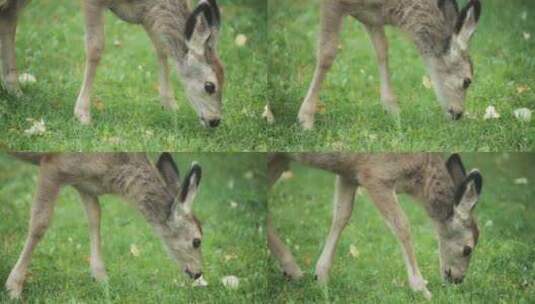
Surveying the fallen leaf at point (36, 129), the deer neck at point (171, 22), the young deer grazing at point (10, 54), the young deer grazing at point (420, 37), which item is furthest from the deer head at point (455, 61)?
the young deer grazing at point (10, 54)

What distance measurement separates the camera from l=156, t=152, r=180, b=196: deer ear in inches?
382

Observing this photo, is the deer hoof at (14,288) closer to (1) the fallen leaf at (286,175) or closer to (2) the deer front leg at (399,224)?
(1) the fallen leaf at (286,175)

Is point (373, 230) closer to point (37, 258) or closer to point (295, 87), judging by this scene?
point (295, 87)

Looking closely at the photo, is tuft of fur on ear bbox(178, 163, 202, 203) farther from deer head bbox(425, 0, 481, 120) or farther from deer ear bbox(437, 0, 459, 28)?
deer ear bbox(437, 0, 459, 28)

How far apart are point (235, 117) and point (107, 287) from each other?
1461 millimetres

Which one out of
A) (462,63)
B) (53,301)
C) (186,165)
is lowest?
(53,301)

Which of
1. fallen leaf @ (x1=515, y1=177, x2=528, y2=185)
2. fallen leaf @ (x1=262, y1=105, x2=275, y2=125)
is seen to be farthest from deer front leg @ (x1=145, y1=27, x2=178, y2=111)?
fallen leaf @ (x1=515, y1=177, x2=528, y2=185)

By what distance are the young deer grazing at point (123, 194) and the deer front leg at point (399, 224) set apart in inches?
49.1

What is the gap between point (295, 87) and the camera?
979 centimetres

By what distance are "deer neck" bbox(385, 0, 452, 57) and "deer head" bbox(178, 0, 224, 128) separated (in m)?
1.20

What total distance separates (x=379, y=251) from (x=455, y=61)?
4.69 feet

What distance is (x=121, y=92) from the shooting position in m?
9.73

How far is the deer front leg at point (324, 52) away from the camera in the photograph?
968 centimetres

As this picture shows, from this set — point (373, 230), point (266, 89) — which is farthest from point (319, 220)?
point (266, 89)
